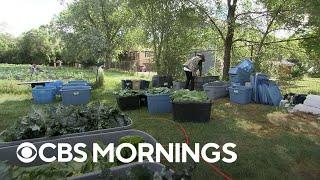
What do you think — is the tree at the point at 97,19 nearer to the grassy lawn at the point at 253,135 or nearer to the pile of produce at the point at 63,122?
the grassy lawn at the point at 253,135

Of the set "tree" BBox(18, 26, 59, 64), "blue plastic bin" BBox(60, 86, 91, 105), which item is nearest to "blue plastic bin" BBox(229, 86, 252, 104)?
"blue plastic bin" BBox(60, 86, 91, 105)

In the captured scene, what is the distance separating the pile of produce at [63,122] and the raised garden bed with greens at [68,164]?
515 mm

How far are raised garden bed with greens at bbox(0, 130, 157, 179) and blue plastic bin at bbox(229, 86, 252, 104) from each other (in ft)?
19.7

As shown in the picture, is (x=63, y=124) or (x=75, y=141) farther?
(x=63, y=124)

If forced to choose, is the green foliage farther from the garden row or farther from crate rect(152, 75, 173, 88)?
the garden row

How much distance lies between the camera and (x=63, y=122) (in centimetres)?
509

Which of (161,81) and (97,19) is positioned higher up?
(97,19)

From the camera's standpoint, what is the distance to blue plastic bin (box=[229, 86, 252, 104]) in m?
10.1

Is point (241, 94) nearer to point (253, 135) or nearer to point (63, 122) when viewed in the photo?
point (253, 135)

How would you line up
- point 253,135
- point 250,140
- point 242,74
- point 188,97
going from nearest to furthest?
point 250,140 → point 253,135 → point 188,97 → point 242,74

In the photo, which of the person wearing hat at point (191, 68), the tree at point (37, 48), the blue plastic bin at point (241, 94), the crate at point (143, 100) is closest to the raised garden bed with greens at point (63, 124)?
the crate at point (143, 100)

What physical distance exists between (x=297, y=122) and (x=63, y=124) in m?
5.05

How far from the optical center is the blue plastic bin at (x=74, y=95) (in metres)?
10.5

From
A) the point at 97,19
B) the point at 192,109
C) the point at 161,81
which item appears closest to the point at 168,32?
the point at 161,81
